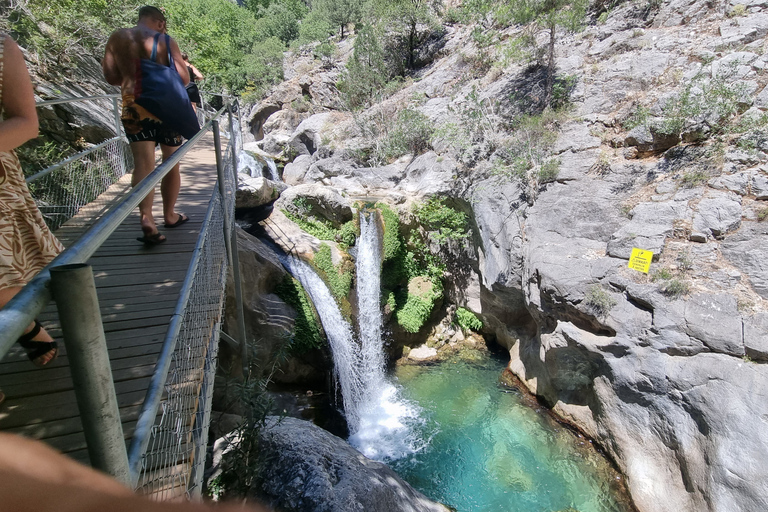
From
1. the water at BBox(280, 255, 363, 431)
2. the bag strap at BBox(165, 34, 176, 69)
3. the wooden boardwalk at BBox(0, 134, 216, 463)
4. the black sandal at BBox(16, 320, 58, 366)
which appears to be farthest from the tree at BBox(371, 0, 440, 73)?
the black sandal at BBox(16, 320, 58, 366)

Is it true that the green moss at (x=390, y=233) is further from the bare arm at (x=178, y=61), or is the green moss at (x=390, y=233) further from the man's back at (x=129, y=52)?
the man's back at (x=129, y=52)

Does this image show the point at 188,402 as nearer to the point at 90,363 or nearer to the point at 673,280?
the point at 90,363

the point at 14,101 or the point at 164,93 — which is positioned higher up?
the point at 164,93

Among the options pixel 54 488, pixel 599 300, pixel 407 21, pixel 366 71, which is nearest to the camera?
pixel 54 488

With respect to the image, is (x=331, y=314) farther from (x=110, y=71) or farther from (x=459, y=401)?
(x=110, y=71)

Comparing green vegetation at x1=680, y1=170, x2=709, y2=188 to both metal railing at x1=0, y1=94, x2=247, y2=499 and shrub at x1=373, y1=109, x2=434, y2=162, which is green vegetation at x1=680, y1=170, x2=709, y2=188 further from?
metal railing at x1=0, y1=94, x2=247, y2=499

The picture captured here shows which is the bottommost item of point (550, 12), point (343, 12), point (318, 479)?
point (318, 479)

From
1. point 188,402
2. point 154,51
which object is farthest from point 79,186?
point 188,402

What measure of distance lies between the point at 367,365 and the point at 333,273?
2.10 m

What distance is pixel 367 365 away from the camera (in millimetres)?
7863

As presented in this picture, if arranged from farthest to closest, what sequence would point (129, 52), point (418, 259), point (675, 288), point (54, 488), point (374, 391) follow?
1. point (418, 259)
2. point (374, 391)
3. point (675, 288)
4. point (129, 52)
5. point (54, 488)

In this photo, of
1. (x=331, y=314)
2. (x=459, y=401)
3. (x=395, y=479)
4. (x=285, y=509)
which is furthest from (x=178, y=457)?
(x=459, y=401)

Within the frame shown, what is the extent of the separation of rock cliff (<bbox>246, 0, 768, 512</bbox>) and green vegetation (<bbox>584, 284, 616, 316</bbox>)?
20mm

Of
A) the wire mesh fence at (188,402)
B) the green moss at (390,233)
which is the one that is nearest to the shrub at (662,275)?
the green moss at (390,233)
